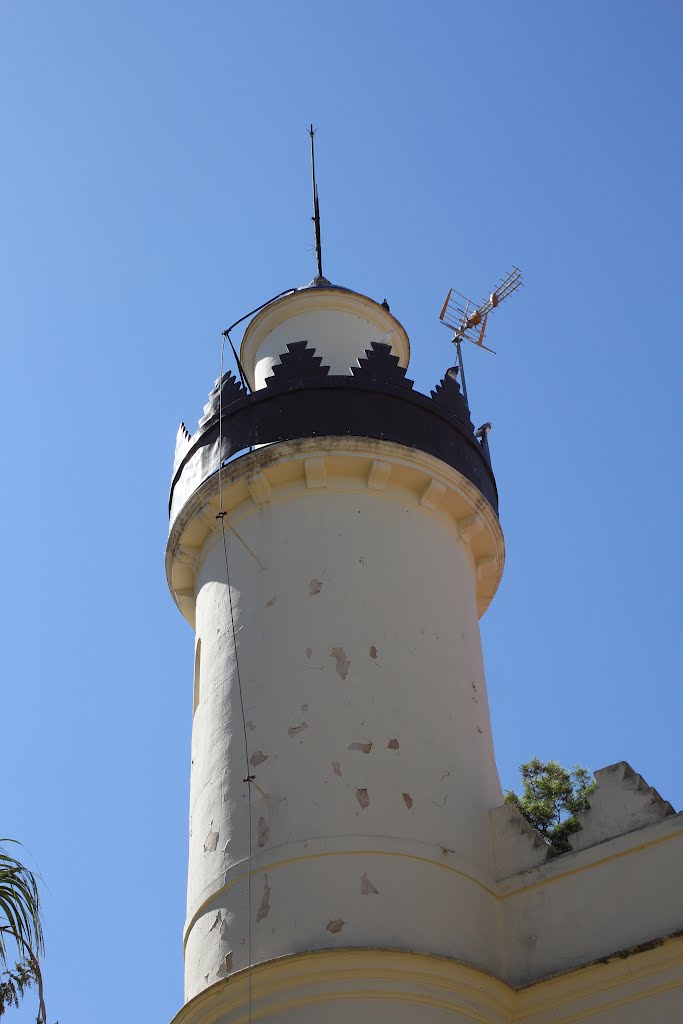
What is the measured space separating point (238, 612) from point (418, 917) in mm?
3924

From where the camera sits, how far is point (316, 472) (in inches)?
548

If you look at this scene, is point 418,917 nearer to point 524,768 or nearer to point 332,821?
point 332,821

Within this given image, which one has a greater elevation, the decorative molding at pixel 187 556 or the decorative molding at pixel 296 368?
the decorative molding at pixel 296 368

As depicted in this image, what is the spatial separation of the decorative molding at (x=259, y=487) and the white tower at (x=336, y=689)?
3cm

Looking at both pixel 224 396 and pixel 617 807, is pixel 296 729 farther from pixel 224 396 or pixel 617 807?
pixel 224 396

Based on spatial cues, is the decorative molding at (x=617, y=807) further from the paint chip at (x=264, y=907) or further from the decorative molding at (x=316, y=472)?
the decorative molding at (x=316, y=472)

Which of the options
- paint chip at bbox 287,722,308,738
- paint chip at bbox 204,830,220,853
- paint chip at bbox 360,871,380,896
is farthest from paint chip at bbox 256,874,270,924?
paint chip at bbox 287,722,308,738

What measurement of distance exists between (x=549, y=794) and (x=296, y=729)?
865 cm

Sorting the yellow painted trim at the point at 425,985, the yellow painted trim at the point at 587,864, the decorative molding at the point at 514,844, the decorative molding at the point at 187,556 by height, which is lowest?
the yellow painted trim at the point at 425,985

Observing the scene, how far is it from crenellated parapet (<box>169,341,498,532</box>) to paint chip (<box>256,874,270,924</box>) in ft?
16.8

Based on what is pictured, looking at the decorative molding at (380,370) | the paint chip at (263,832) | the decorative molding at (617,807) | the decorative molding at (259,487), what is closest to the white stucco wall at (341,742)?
the paint chip at (263,832)

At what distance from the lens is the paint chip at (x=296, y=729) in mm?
12070

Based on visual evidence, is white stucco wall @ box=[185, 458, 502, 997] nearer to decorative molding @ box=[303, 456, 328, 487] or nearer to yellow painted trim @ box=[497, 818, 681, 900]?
decorative molding @ box=[303, 456, 328, 487]

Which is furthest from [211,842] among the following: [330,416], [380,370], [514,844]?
[380,370]
